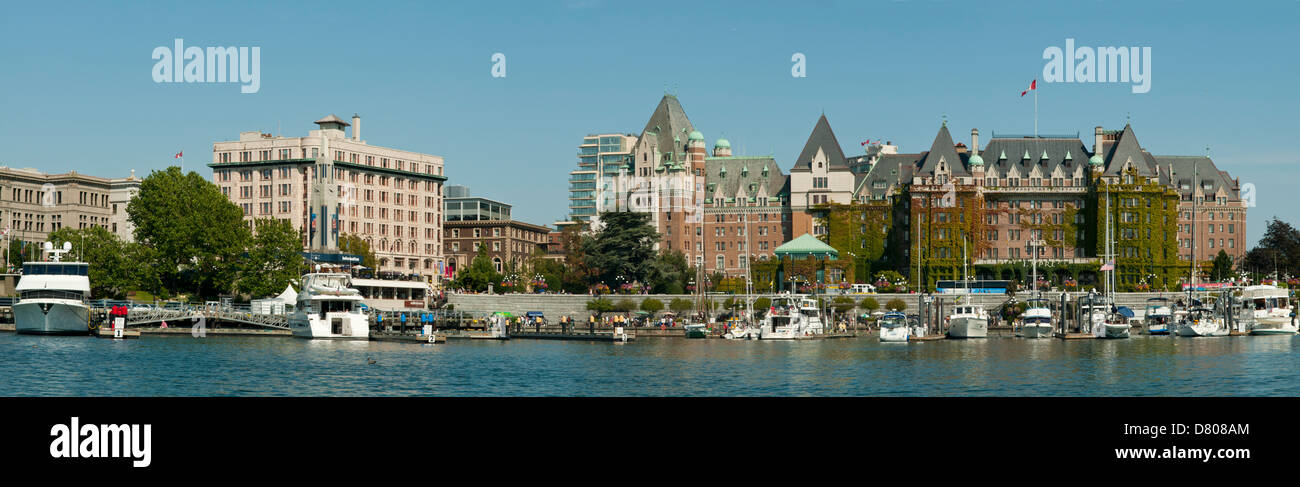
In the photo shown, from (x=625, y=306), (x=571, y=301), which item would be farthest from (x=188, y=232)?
(x=625, y=306)

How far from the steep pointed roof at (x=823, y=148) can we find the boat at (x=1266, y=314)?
223 ft

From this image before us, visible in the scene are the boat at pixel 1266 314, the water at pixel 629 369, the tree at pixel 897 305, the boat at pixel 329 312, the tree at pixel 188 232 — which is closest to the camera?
the water at pixel 629 369

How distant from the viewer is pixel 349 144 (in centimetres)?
18675

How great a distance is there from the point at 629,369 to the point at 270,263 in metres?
73.8

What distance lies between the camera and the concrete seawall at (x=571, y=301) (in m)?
138

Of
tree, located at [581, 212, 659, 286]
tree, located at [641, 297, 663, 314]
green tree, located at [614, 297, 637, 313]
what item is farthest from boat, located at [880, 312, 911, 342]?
tree, located at [581, 212, 659, 286]

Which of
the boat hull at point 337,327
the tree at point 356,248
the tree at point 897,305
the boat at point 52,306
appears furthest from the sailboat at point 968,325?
the tree at point 356,248

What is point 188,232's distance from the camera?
122 metres

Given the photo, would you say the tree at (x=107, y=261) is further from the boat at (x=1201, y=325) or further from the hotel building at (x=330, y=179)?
the boat at (x=1201, y=325)

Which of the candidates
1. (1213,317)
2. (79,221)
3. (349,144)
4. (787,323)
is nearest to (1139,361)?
(787,323)

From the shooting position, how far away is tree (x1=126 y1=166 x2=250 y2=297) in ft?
403

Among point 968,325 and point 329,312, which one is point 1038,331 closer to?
point 968,325

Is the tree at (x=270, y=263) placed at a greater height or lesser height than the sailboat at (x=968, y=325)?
greater
